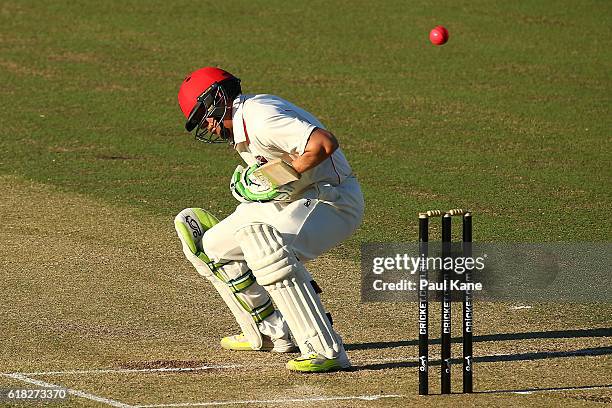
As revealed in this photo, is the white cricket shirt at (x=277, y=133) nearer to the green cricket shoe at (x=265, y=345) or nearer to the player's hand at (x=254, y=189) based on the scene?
the player's hand at (x=254, y=189)

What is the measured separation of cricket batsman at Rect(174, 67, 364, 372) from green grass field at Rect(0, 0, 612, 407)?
209 mm

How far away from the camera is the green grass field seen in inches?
299

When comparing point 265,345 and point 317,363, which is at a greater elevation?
point 317,363

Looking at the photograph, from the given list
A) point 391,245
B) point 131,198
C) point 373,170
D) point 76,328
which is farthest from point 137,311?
point 373,170

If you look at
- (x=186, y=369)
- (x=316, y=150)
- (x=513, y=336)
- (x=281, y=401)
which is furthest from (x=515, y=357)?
(x=186, y=369)

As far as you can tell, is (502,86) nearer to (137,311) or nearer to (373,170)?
(373,170)

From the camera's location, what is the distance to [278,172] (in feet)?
23.6

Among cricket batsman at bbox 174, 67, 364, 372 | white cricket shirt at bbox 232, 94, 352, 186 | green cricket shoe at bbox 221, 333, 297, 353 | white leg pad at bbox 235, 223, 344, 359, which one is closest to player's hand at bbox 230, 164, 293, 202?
cricket batsman at bbox 174, 67, 364, 372

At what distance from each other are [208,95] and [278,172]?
0.66 m

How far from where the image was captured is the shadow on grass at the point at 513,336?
8.01 metres

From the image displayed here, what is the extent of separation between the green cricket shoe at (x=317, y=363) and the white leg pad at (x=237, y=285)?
555 mm

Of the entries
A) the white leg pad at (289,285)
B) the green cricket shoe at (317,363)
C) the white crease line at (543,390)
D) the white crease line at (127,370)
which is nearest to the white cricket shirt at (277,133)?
the white leg pad at (289,285)

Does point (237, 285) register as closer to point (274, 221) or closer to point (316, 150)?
point (274, 221)

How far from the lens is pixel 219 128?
755cm
